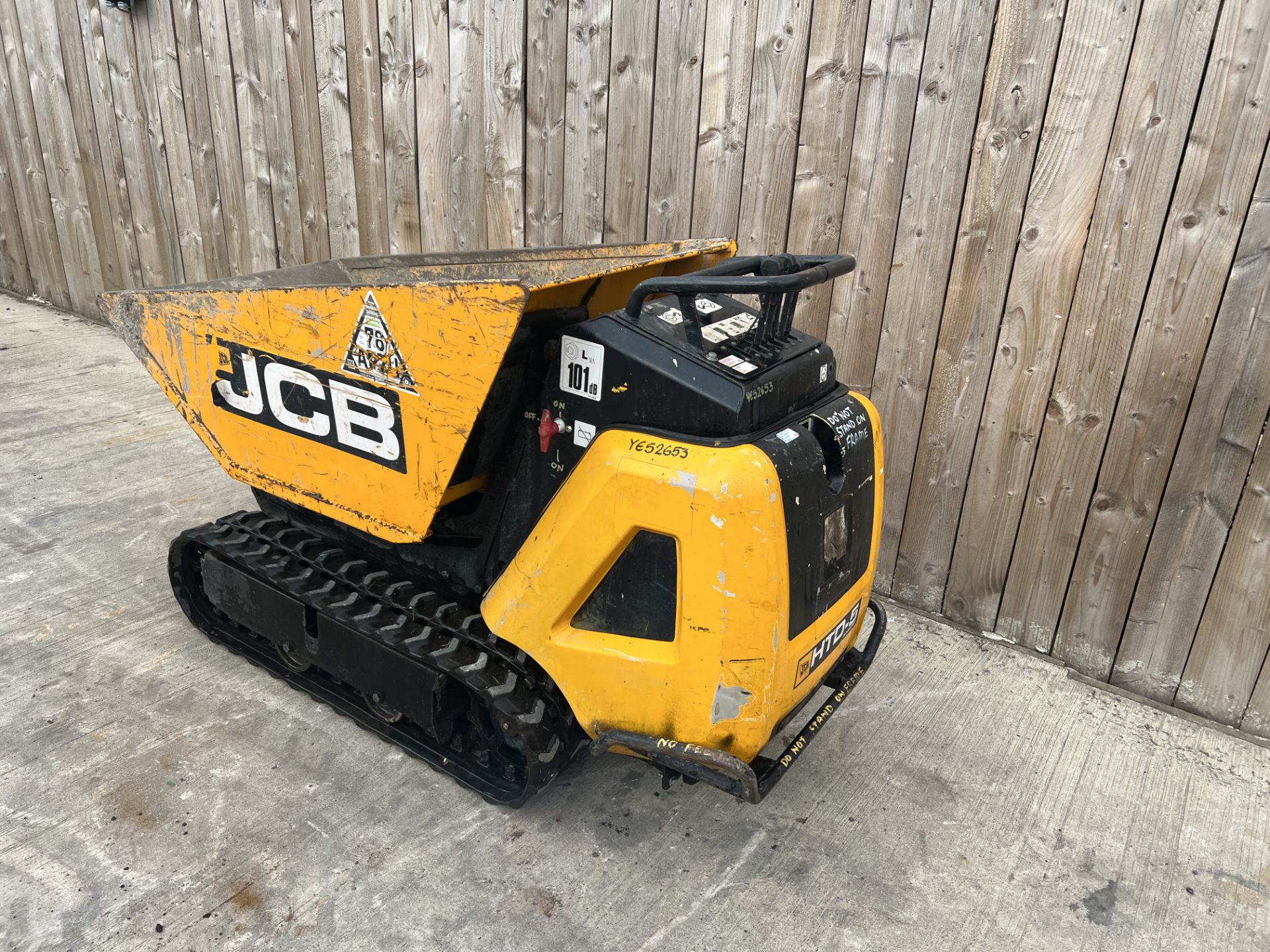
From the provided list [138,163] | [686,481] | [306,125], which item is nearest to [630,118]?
[306,125]

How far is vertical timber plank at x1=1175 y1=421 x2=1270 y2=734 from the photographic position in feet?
9.66

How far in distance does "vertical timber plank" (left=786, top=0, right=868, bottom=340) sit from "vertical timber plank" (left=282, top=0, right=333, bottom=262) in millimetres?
2943

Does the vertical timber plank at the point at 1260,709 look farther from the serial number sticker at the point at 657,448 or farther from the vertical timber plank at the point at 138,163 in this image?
the vertical timber plank at the point at 138,163

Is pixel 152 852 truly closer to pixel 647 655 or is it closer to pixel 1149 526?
pixel 647 655

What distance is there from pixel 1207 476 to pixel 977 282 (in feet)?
3.29

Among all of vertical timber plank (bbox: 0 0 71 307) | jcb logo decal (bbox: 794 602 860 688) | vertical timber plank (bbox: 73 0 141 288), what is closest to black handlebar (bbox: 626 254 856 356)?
jcb logo decal (bbox: 794 602 860 688)

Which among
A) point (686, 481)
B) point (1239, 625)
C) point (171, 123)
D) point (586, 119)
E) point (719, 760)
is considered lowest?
point (1239, 625)

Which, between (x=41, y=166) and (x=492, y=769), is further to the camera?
(x=41, y=166)

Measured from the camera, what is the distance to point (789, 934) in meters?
2.27

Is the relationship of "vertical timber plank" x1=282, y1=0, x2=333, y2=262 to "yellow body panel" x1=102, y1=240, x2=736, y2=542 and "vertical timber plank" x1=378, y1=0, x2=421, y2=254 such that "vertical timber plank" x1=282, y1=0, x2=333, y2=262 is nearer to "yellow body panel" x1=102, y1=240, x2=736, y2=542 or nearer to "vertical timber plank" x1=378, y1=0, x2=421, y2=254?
"vertical timber plank" x1=378, y1=0, x2=421, y2=254

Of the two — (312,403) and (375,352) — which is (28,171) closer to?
(312,403)

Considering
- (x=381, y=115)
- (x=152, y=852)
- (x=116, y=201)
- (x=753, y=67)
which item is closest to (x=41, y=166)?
(x=116, y=201)

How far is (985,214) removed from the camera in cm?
319

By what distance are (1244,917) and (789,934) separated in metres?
1.25
